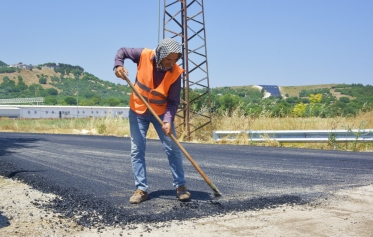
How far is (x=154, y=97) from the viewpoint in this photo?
15.8 feet

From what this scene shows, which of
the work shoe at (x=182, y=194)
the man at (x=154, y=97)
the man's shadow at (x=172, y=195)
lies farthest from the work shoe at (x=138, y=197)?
the work shoe at (x=182, y=194)

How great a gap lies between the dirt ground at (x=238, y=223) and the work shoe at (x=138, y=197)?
2.61 ft

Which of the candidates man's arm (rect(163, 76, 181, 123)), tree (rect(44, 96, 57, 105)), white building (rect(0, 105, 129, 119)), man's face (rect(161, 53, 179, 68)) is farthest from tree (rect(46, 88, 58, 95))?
man's face (rect(161, 53, 179, 68))

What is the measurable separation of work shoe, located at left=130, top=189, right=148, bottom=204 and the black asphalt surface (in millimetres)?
78

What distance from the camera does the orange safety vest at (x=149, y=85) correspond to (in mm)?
4766

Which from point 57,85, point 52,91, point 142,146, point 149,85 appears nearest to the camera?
point 149,85

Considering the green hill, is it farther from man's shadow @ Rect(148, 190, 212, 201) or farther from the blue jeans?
the blue jeans

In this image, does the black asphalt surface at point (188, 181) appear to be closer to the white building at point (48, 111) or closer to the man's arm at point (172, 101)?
the man's arm at point (172, 101)

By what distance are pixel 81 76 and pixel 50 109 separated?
59.4 meters

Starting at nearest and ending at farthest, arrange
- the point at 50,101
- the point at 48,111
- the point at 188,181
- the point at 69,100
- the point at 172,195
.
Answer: the point at 172,195 < the point at 188,181 < the point at 48,111 < the point at 69,100 < the point at 50,101

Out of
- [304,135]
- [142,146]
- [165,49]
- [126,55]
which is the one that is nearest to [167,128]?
[142,146]

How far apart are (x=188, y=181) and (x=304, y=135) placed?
296 inches

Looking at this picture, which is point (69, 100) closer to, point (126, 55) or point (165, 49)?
point (126, 55)

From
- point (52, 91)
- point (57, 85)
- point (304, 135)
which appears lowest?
point (304, 135)
